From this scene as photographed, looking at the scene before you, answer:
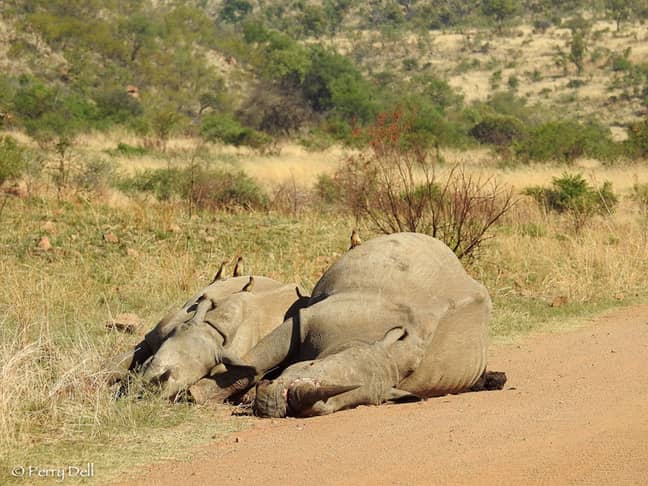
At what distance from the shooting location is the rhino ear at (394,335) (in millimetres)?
6285

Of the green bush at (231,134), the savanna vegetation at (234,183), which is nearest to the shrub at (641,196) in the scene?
the savanna vegetation at (234,183)

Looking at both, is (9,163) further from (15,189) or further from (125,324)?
(125,324)

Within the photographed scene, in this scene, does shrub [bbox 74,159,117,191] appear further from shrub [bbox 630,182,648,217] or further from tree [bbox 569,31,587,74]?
tree [bbox 569,31,587,74]

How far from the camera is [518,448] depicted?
17.3 feet

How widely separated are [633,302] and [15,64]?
34.1m

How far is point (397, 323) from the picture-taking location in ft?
21.3

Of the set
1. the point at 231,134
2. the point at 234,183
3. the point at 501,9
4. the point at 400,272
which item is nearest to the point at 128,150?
the point at 231,134

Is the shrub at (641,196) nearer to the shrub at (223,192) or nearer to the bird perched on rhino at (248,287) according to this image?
the shrub at (223,192)

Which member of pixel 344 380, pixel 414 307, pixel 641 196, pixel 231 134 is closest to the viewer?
pixel 344 380

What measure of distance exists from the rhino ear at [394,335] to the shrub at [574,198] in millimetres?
9262

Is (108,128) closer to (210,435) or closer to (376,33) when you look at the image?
(210,435)

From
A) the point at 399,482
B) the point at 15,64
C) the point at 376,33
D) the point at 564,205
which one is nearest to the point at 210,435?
the point at 399,482

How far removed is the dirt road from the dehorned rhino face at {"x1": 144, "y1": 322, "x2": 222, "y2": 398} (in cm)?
66

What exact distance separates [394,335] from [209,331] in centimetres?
123
